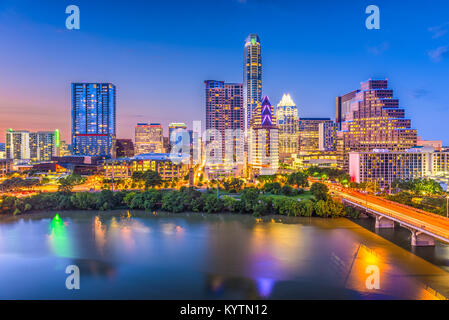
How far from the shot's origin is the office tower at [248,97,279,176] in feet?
122

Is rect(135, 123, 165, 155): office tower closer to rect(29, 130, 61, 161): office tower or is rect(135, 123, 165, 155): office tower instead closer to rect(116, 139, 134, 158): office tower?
rect(116, 139, 134, 158): office tower

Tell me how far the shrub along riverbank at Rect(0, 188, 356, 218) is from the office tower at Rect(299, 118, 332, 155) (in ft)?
188

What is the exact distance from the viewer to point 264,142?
1492 inches

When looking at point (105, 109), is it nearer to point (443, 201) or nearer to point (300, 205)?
point (300, 205)

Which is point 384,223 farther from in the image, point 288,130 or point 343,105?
point 343,105

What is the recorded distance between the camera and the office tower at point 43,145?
67.4 metres

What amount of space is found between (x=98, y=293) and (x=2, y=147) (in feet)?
314

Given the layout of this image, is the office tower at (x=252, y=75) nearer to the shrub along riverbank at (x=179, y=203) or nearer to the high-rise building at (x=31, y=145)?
the high-rise building at (x=31, y=145)

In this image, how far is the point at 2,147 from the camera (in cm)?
8331

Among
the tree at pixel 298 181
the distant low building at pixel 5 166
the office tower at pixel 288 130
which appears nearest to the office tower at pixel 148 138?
the office tower at pixel 288 130

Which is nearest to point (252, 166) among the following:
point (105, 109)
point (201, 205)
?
point (201, 205)

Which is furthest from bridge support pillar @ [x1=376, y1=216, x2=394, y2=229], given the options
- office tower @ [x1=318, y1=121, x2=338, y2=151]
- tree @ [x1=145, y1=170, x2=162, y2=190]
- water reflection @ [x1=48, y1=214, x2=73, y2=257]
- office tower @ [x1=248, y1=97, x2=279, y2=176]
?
office tower @ [x1=318, y1=121, x2=338, y2=151]

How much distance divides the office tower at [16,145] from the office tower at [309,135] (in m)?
64.1
